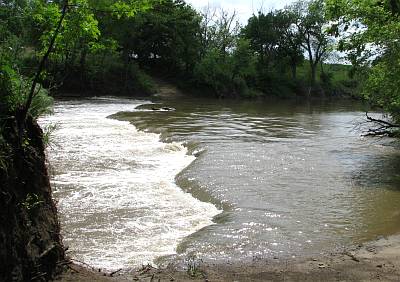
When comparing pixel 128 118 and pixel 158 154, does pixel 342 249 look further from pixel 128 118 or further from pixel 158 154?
pixel 128 118

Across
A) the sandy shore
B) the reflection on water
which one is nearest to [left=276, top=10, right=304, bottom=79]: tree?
the reflection on water

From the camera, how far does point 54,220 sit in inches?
221

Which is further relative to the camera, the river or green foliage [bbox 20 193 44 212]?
the river

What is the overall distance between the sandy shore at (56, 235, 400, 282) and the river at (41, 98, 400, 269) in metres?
0.52

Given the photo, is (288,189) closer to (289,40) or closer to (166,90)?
(166,90)

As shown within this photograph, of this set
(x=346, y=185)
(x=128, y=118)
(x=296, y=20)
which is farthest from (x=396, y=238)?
(x=296, y=20)

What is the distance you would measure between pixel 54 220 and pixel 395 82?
1096 centimetres

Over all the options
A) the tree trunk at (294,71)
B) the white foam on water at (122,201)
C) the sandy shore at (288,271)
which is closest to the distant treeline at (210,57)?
the tree trunk at (294,71)

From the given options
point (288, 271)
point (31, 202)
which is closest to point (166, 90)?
point (288, 271)

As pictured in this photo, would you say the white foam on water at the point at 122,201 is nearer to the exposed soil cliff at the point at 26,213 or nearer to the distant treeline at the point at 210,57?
the exposed soil cliff at the point at 26,213

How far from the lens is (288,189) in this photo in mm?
12125

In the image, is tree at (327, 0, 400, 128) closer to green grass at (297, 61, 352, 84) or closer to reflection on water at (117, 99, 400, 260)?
reflection on water at (117, 99, 400, 260)

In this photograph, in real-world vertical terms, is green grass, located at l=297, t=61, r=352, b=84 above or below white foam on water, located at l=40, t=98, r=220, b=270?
above

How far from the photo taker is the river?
827cm
